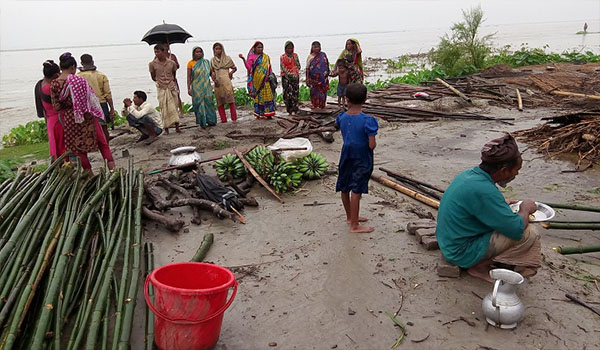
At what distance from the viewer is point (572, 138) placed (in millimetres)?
6500

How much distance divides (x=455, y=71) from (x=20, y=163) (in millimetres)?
12742

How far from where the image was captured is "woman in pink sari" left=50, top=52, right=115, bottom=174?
5.26m

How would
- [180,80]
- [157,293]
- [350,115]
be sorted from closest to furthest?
1. [157,293]
2. [350,115]
3. [180,80]

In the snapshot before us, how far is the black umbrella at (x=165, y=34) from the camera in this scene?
29.5 feet

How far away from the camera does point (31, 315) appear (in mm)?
2869

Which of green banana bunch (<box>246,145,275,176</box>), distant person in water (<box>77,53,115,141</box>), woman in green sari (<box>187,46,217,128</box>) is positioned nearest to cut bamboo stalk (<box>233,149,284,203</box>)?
green banana bunch (<box>246,145,275,176</box>)

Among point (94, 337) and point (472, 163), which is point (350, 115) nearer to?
point (94, 337)

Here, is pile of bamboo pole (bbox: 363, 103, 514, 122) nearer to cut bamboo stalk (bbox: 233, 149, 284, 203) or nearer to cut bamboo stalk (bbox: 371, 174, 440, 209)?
Result: cut bamboo stalk (bbox: 371, 174, 440, 209)

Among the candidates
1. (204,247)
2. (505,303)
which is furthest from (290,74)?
(505,303)

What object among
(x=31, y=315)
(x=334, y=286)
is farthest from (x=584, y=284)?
(x=31, y=315)

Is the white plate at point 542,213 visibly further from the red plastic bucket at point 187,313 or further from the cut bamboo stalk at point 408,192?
the red plastic bucket at point 187,313

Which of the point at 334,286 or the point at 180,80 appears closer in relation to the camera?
the point at 334,286

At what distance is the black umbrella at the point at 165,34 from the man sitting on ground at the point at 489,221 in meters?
7.54

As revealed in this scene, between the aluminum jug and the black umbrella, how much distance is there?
8.08 m
